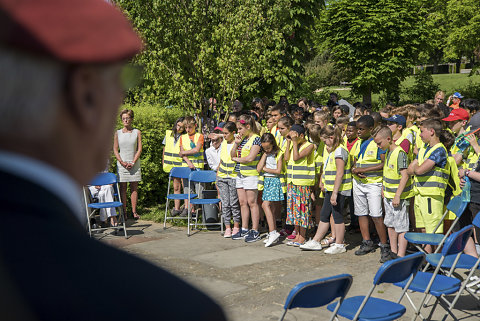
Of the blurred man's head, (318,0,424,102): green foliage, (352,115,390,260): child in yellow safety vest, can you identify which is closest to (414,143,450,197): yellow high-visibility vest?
(352,115,390,260): child in yellow safety vest

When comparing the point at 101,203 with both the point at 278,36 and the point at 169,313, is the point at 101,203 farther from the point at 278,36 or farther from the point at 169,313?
the point at 169,313

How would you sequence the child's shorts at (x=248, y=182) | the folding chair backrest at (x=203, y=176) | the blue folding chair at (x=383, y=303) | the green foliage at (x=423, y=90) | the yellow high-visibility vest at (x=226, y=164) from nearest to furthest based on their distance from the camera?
the blue folding chair at (x=383, y=303), the child's shorts at (x=248, y=182), the yellow high-visibility vest at (x=226, y=164), the folding chair backrest at (x=203, y=176), the green foliage at (x=423, y=90)

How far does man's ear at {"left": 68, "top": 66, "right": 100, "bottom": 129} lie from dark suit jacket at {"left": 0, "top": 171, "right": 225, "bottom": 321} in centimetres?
10

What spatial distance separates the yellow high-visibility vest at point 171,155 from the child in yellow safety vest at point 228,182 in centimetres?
150

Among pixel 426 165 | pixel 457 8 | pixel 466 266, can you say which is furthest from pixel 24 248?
pixel 457 8

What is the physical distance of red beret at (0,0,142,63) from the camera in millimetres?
636

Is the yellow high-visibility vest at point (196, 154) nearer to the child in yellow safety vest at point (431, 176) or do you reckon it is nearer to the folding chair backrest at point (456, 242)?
the child in yellow safety vest at point (431, 176)

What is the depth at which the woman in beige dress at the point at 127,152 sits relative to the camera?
1061 cm

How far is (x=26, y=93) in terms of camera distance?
25.7 inches

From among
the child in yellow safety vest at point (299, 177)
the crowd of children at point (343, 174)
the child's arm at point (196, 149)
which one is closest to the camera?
the crowd of children at point (343, 174)

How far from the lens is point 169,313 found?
2.17 ft

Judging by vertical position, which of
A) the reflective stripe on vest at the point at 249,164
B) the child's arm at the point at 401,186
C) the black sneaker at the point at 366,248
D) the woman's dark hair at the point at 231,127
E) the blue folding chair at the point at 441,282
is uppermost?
the woman's dark hair at the point at 231,127

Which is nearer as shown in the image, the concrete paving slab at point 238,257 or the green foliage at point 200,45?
the concrete paving slab at point 238,257

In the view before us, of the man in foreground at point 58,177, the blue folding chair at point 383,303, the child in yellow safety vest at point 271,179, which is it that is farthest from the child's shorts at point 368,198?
the man in foreground at point 58,177
